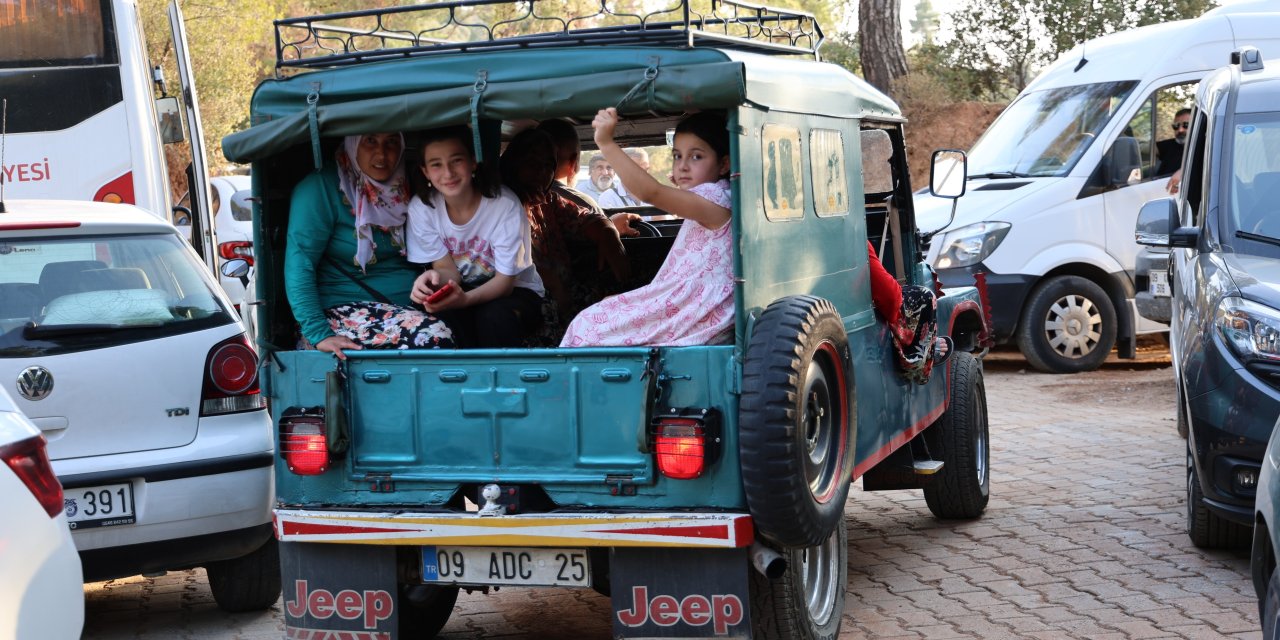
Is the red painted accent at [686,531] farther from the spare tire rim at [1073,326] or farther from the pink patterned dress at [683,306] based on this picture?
the spare tire rim at [1073,326]

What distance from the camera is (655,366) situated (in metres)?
4.58

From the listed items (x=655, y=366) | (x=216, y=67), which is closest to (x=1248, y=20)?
(x=655, y=366)

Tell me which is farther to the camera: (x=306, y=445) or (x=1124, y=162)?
(x=1124, y=162)

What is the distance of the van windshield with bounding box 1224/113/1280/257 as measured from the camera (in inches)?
253

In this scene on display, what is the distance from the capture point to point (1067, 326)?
13.0 m

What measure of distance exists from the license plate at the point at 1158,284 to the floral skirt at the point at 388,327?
6904 millimetres

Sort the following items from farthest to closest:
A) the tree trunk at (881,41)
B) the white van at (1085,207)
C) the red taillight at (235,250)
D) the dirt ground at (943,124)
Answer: the dirt ground at (943,124) < the tree trunk at (881,41) < the white van at (1085,207) < the red taillight at (235,250)

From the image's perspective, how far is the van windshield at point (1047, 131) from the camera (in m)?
12.9

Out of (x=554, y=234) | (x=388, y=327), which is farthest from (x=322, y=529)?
(x=554, y=234)

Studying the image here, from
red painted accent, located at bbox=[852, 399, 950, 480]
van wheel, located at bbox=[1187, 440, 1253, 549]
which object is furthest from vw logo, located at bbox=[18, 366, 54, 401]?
van wheel, located at bbox=[1187, 440, 1253, 549]

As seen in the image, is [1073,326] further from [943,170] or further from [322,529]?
[322,529]

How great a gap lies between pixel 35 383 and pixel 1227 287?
4604 mm

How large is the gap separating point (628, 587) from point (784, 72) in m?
1.76

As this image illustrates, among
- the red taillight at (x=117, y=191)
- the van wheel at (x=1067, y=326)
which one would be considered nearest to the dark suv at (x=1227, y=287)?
the van wheel at (x=1067, y=326)
